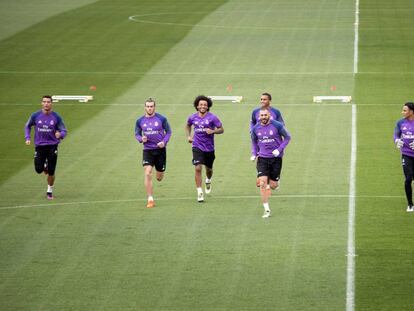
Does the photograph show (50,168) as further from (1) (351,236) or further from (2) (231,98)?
(2) (231,98)

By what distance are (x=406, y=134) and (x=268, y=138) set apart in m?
3.00

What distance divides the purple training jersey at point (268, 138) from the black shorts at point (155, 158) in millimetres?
2642

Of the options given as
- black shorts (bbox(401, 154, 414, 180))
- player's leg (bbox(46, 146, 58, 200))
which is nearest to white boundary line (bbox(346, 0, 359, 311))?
black shorts (bbox(401, 154, 414, 180))

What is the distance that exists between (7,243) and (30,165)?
9200mm

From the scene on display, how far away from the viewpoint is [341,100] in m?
39.8

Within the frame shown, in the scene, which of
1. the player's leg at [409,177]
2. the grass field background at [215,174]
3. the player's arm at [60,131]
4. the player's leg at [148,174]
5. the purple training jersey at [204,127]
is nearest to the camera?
the grass field background at [215,174]

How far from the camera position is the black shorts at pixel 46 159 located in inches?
1025

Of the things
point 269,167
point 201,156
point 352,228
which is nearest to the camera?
point 352,228

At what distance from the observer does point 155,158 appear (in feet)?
82.7

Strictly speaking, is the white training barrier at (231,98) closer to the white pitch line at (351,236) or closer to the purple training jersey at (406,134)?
the white pitch line at (351,236)

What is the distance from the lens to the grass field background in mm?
18531

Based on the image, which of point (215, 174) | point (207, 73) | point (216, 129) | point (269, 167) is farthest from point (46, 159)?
point (207, 73)

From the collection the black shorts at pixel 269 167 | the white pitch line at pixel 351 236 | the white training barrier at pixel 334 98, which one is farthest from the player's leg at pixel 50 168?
the white training barrier at pixel 334 98

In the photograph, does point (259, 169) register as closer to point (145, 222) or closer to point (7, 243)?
point (145, 222)
